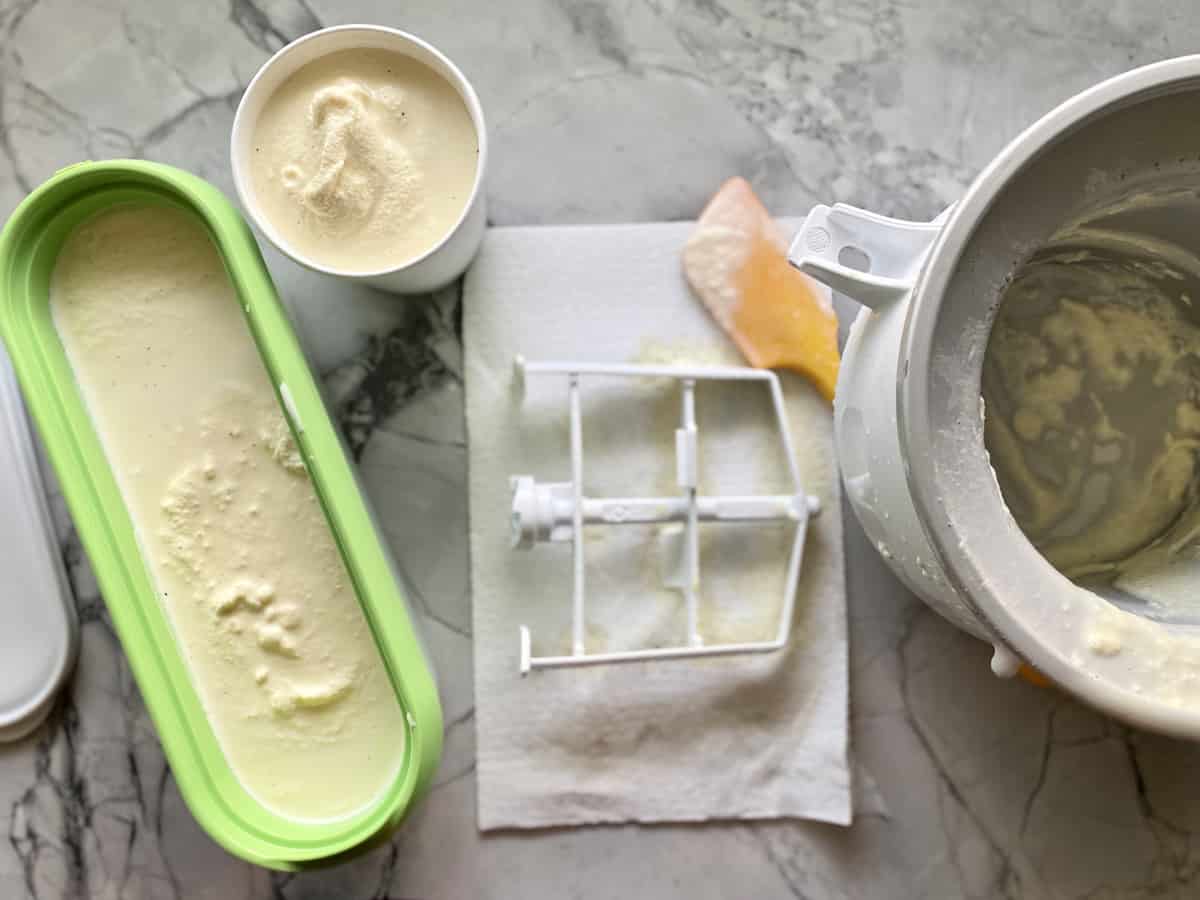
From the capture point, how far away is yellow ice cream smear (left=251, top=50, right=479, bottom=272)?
566mm

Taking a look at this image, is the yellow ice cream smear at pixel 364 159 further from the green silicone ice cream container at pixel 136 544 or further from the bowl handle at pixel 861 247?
the bowl handle at pixel 861 247

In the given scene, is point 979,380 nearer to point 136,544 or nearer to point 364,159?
point 364,159

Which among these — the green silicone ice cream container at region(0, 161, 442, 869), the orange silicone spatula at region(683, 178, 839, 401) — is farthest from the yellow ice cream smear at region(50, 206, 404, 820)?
the orange silicone spatula at region(683, 178, 839, 401)

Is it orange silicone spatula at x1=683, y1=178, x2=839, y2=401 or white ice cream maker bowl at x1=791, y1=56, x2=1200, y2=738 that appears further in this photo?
orange silicone spatula at x1=683, y1=178, x2=839, y2=401

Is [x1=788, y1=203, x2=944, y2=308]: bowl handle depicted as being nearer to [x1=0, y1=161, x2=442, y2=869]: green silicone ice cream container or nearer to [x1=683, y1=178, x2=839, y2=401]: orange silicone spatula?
[x1=683, y1=178, x2=839, y2=401]: orange silicone spatula

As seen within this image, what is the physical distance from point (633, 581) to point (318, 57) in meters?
0.40

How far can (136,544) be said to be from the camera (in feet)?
1.92

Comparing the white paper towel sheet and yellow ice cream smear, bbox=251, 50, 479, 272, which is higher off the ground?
yellow ice cream smear, bbox=251, 50, 479, 272

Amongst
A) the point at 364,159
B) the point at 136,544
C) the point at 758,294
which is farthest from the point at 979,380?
the point at 136,544

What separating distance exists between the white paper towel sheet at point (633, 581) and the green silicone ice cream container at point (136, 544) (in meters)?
0.10

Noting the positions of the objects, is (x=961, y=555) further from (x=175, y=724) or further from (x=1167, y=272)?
(x=175, y=724)

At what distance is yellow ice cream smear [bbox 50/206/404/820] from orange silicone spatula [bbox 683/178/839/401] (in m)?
0.30

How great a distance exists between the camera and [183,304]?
60 cm

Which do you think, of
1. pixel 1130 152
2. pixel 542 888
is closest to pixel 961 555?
pixel 1130 152
